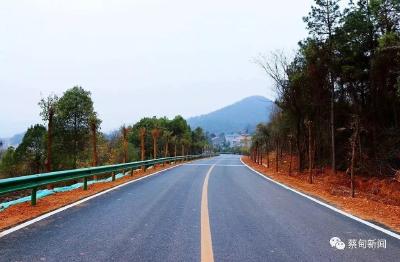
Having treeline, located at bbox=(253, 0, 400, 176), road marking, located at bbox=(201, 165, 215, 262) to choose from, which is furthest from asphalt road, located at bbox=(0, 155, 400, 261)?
treeline, located at bbox=(253, 0, 400, 176)

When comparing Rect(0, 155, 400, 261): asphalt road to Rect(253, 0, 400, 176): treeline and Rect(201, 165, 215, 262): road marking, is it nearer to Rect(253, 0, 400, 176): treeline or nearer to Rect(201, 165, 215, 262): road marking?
Rect(201, 165, 215, 262): road marking

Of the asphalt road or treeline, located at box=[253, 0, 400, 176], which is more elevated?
treeline, located at box=[253, 0, 400, 176]

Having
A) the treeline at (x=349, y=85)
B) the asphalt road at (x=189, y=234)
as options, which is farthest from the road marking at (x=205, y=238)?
the treeline at (x=349, y=85)

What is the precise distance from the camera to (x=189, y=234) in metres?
6.72

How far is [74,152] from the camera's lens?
4022 centimetres

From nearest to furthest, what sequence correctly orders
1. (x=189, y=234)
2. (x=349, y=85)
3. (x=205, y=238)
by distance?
(x=205, y=238) < (x=189, y=234) < (x=349, y=85)

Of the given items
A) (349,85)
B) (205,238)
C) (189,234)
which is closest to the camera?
(205,238)

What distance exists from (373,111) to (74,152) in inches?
1049

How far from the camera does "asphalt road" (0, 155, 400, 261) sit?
17.8ft

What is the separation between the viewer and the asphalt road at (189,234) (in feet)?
17.8

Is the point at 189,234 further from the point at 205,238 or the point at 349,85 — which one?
the point at 349,85

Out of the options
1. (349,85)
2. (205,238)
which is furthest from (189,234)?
(349,85)

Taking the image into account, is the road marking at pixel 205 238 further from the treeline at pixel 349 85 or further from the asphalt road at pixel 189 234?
the treeline at pixel 349 85

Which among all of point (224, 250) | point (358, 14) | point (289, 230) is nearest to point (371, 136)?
point (358, 14)
